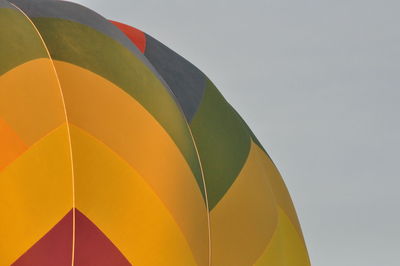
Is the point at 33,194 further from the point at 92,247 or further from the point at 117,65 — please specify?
the point at 117,65

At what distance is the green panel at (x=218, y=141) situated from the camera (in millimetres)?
16062

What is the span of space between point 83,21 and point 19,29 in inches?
37.2

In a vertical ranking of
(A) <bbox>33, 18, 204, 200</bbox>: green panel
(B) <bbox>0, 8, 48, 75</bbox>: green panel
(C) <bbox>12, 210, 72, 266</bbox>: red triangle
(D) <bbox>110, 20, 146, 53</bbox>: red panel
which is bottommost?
(C) <bbox>12, 210, 72, 266</bbox>: red triangle

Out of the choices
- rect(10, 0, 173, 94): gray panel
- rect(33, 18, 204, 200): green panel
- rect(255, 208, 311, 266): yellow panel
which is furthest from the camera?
rect(255, 208, 311, 266): yellow panel

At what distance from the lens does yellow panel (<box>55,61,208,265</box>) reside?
13.7 metres

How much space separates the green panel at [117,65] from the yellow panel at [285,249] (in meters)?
2.26

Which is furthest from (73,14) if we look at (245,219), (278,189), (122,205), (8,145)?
(278,189)

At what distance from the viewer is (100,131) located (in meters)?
13.6

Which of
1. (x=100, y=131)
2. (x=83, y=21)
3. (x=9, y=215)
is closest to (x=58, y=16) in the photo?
(x=83, y=21)

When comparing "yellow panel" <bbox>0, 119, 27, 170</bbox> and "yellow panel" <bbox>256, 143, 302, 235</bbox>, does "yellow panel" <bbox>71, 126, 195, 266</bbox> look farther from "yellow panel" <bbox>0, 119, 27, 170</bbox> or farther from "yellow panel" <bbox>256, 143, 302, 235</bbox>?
"yellow panel" <bbox>256, 143, 302, 235</bbox>

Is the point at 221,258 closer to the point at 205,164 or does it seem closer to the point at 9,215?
the point at 205,164

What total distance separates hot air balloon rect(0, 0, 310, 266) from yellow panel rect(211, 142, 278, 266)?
6.7 inches

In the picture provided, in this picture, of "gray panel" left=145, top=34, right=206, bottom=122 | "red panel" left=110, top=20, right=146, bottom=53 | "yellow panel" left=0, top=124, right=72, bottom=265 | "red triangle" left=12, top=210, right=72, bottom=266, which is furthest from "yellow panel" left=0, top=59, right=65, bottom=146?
"red panel" left=110, top=20, right=146, bottom=53

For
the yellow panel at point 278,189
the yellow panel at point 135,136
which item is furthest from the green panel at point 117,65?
the yellow panel at point 278,189
